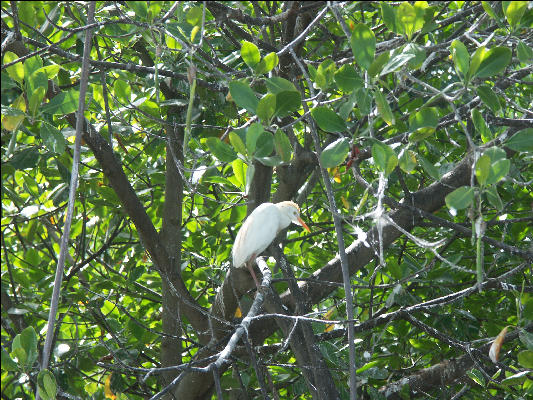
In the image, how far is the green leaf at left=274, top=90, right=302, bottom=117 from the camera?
7.02 ft

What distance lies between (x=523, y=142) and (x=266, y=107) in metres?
0.86

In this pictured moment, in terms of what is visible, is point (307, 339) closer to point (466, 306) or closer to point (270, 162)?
point (270, 162)

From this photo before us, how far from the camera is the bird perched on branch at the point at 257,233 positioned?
3322mm

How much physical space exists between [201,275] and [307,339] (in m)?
1.27

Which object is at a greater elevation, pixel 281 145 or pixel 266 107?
pixel 266 107

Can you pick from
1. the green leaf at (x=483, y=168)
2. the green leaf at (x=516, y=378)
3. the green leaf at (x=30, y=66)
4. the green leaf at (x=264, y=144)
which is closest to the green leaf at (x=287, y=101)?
the green leaf at (x=264, y=144)

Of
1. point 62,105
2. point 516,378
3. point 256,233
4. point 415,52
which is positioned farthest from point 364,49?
point 516,378

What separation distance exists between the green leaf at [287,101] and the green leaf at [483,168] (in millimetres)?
619

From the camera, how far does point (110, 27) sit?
10.5 feet

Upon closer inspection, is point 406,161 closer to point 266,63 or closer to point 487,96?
point 487,96

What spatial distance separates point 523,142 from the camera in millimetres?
2141

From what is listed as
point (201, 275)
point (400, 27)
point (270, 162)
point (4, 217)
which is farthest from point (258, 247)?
point (4, 217)

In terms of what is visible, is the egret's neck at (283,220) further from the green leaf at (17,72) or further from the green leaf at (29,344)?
the green leaf at (17,72)

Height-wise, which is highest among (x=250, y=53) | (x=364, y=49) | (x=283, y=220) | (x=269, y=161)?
(x=250, y=53)
